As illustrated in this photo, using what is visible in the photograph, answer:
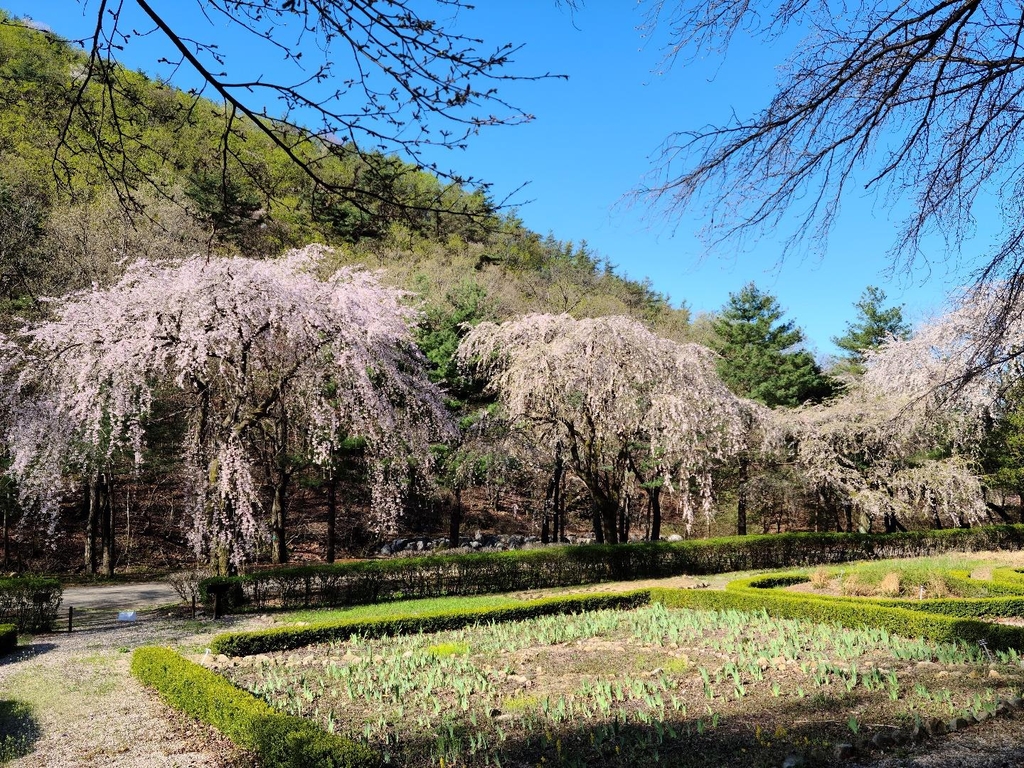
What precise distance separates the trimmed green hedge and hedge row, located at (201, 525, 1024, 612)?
319 cm

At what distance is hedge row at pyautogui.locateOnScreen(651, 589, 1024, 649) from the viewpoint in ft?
26.5

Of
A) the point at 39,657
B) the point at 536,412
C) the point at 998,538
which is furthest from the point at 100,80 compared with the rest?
the point at 998,538

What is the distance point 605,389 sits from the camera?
666 inches

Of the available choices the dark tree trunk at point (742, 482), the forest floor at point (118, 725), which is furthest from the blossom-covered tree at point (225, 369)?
the dark tree trunk at point (742, 482)

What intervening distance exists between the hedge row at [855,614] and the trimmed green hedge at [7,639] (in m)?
9.52

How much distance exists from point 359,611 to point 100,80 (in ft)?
36.3

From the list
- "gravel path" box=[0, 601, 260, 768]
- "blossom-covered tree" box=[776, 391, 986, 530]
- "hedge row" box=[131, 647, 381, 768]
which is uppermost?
"blossom-covered tree" box=[776, 391, 986, 530]

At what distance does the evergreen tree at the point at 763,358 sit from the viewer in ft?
109

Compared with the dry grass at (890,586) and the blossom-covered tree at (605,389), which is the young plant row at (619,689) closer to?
the dry grass at (890,586)

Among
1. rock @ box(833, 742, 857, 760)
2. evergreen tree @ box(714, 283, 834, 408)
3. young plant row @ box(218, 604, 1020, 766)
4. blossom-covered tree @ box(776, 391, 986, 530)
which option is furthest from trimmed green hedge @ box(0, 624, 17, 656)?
evergreen tree @ box(714, 283, 834, 408)

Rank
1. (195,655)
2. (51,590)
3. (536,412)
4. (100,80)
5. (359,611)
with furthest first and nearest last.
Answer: (536,412), (359,611), (51,590), (195,655), (100,80)

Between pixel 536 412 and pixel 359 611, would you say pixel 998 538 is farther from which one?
pixel 359 611

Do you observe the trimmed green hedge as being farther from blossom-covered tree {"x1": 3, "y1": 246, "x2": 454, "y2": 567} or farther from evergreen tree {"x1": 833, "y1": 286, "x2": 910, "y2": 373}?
evergreen tree {"x1": 833, "y1": 286, "x2": 910, "y2": 373}

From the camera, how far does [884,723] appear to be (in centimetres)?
525
